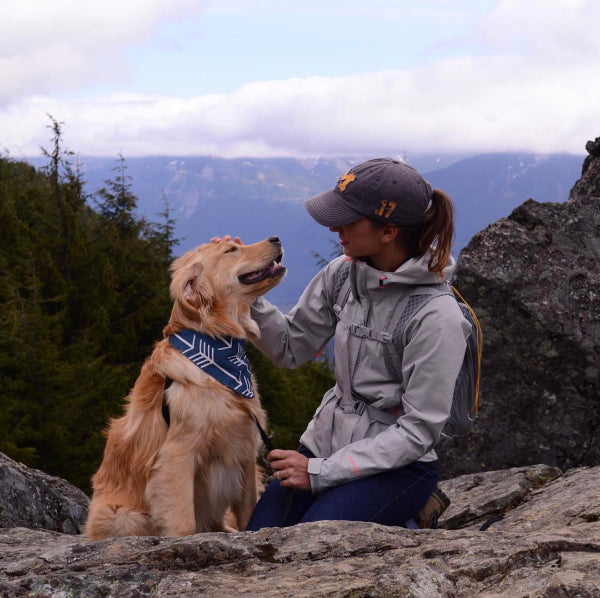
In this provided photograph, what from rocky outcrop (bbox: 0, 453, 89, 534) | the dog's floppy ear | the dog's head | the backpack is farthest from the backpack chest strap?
rocky outcrop (bbox: 0, 453, 89, 534)

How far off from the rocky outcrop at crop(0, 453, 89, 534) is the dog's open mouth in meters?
2.51

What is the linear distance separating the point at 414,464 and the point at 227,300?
1526 mm

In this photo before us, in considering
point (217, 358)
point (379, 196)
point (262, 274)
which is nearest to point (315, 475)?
point (217, 358)

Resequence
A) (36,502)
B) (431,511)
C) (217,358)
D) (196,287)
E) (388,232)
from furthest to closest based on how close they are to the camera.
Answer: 1. (36,502)
2. (196,287)
3. (217,358)
4. (431,511)
5. (388,232)

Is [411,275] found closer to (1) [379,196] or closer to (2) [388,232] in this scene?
(2) [388,232]

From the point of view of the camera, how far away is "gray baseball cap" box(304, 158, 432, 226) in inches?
151

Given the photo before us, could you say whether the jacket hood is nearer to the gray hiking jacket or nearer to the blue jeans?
the gray hiking jacket

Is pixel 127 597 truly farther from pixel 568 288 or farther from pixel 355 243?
pixel 568 288

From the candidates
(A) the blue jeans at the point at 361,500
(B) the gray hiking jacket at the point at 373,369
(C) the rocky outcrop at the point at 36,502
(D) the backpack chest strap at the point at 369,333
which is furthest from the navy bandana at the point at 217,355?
(C) the rocky outcrop at the point at 36,502

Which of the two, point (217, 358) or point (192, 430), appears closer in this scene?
point (192, 430)

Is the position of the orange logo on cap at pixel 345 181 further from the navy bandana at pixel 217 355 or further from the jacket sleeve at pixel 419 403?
the navy bandana at pixel 217 355

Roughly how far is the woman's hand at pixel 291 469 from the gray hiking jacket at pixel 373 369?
55mm

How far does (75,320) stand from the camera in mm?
15961

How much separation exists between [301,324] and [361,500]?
127 centimetres
